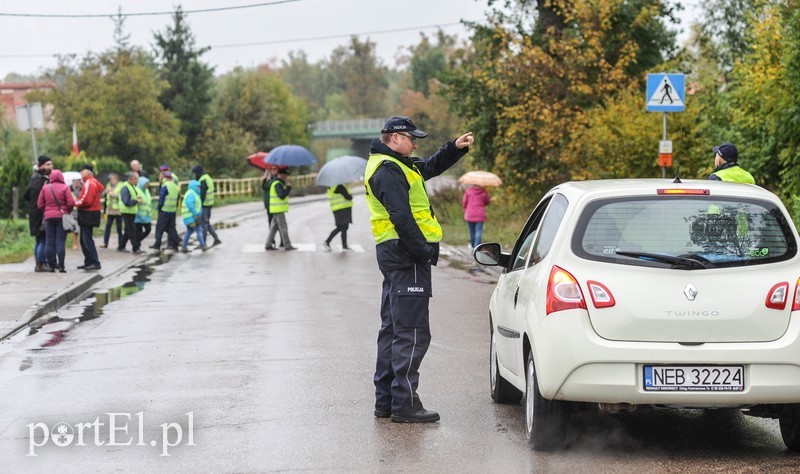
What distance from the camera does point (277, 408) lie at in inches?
326

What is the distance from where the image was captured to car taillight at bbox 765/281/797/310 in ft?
21.5

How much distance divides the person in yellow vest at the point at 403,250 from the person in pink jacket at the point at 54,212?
39.8 feet

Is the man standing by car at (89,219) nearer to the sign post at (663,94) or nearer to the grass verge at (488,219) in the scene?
the grass verge at (488,219)

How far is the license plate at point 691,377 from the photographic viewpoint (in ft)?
21.2

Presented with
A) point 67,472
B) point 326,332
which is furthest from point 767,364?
point 326,332

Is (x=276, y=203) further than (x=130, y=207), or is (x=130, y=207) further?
(x=276, y=203)

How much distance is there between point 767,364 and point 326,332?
6.54 meters

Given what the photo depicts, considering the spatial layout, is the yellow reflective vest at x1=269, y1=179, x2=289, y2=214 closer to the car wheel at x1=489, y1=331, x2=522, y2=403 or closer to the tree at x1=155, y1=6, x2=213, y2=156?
the car wheel at x1=489, y1=331, x2=522, y2=403

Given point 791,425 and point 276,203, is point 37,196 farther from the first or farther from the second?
point 791,425

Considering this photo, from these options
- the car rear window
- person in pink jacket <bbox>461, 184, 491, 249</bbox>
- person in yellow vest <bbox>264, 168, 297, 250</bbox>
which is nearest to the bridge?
person in yellow vest <bbox>264, 168, 297, 250</bbox>

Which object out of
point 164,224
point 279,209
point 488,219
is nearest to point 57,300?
point 164,224

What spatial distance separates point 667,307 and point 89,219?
1517cm

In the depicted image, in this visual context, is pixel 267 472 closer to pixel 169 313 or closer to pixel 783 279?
pixel 783 279

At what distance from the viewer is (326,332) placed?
12430 mm
